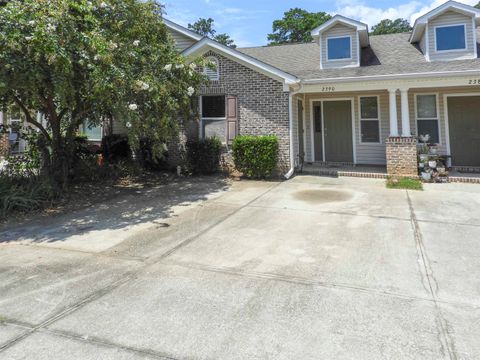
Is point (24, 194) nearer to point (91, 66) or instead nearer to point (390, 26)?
point (91, 66)

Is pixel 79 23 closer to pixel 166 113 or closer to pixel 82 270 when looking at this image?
pixel 166 113

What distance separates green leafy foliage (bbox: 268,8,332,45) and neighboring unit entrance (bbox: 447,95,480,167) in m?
32.4

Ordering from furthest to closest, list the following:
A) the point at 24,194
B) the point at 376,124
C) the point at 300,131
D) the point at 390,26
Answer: the point at 390,26 → the point at 300,131 → the point at 376,124 → the point at 24,194

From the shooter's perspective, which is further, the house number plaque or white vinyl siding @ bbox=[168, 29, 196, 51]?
white vinyl siding @ bbox=[168, 29, 196, 51]

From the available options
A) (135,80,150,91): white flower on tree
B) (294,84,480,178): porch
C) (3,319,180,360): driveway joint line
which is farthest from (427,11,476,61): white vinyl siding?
(3,319,180,360): driveway joint line

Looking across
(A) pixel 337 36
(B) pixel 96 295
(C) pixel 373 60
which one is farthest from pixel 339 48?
(B) pixel 96 295

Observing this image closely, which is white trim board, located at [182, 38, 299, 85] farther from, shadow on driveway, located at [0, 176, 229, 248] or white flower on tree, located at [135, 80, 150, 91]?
white flower on tree, located at [135, 80, 150, 91]

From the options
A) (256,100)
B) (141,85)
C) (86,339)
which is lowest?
(86,339)

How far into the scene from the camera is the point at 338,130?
1280cm

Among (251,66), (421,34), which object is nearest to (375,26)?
(421,34)

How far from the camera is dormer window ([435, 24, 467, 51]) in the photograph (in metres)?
11.4

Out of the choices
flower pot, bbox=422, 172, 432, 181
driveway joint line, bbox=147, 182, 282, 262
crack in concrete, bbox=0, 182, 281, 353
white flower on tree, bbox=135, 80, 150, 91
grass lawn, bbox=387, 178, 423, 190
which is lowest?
crack in concrete, bbox=0, 182, 281, 353

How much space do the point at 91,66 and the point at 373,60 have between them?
31.3 feet

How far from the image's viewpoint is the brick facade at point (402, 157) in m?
10.3
